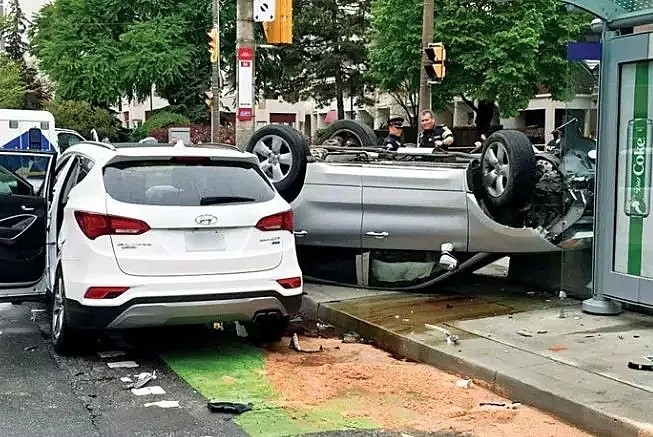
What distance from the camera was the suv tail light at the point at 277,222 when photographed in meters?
6.75

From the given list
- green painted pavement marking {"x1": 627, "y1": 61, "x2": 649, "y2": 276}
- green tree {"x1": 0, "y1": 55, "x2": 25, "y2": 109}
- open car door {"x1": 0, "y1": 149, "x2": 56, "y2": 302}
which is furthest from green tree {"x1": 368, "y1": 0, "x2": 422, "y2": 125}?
open car door {"x1": 0, "y1": 149, "x2": 56, "y2": 302}

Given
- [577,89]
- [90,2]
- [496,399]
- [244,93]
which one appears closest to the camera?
[496,399]

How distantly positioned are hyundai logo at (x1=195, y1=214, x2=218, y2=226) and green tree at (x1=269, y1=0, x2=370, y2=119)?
3589 cm

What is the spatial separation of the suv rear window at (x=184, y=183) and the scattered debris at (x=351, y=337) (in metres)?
1.50

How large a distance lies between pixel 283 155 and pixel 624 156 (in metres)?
3.42

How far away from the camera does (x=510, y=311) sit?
8.01 meters

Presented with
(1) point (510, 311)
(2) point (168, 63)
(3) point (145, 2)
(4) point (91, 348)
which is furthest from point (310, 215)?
(3) point (145, 2)

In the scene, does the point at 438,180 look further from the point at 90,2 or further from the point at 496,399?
the point at 90,2

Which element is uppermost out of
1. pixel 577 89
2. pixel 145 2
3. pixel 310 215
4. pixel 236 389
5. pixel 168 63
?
pixel 145 2

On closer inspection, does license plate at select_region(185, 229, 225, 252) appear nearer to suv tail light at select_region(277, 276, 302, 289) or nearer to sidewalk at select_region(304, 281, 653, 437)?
suv tail light at select_region(277, 276, 302, 289)

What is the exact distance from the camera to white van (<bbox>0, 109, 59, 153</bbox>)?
21.4 metres

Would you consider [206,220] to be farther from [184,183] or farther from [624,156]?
[624,156]

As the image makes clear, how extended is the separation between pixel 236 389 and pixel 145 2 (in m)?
34.0

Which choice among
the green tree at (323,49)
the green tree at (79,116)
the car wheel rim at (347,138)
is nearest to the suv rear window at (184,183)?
the car wheel rim at (347,138)
